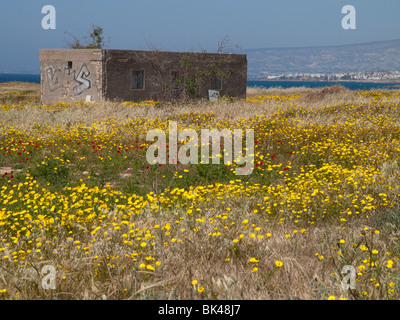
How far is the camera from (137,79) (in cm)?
2195

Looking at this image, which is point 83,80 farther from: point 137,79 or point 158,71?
point 158,71

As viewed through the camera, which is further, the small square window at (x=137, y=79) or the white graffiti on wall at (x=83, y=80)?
the small square window at (x=137, y=79)

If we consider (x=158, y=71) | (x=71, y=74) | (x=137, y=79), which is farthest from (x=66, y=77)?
(x=158, y=71)

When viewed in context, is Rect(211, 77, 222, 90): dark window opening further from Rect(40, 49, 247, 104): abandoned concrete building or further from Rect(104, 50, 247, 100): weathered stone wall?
Rect(104, 50, 247, 100): weathered stone wall

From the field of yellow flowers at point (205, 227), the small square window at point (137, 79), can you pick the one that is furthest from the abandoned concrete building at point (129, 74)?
the field of yellow flowers at point (205, 227)

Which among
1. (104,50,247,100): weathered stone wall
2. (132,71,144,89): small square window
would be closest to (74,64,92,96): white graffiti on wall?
(104,50,247,100): weathered stone wall

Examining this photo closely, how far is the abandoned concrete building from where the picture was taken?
21031 millimetres

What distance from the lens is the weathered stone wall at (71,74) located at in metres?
21.0

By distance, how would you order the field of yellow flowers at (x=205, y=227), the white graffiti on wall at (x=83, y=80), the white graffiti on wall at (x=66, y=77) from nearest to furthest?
the field of yellow flowers at (x=205, y=227), the white graffiti on wall at (x=83, y=80), the white graffiti on wall at (x=66, y=77)

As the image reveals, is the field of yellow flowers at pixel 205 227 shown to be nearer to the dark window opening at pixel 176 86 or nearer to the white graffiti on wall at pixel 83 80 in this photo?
the white graffiti on wall at pixel 83 80

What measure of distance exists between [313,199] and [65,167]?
17.0ft

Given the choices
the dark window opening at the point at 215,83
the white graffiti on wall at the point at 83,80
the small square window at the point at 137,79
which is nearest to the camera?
the white graffiti on wall at the point at 83,80

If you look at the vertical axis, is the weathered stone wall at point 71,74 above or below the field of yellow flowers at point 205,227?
above
